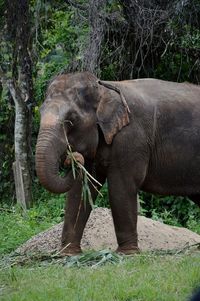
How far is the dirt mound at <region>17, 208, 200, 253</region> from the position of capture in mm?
10617

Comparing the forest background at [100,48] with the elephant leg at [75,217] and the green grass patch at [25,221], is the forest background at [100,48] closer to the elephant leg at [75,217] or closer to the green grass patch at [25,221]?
the green grass patch at [25,221]

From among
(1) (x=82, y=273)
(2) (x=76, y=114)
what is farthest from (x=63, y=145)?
(1) (x=82, y=273)

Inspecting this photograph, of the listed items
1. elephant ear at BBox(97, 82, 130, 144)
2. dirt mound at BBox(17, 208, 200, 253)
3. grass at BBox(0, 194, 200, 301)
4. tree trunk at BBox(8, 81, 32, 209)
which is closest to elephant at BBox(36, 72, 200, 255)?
elephant ear at BBox(97, 82, 130, 144)

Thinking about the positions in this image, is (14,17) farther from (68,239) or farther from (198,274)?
(198,274)

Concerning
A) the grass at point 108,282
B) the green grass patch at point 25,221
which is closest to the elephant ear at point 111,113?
the grass at point 108,282

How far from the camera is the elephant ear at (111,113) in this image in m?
9.63

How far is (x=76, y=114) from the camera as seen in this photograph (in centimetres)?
939

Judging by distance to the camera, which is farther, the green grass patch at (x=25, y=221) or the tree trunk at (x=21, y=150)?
the tree trunk at (x=21, y=150)

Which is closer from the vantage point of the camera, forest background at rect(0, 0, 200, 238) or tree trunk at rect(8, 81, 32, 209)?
forest background at rect(0, 0, 200, 238)

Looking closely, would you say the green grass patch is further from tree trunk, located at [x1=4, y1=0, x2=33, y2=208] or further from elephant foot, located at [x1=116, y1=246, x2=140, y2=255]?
elephant foot, located at [x1=116, y1=246, x2=140, y2=255]

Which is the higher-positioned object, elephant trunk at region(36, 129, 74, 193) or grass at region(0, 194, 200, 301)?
elephant trunk at region(36, 129, 74, 193)

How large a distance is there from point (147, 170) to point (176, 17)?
4.89m

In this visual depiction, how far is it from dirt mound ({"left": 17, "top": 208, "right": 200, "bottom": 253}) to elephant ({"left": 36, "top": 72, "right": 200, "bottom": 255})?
0.70 m

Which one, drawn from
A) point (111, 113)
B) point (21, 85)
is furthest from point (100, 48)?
point (111, 113)
